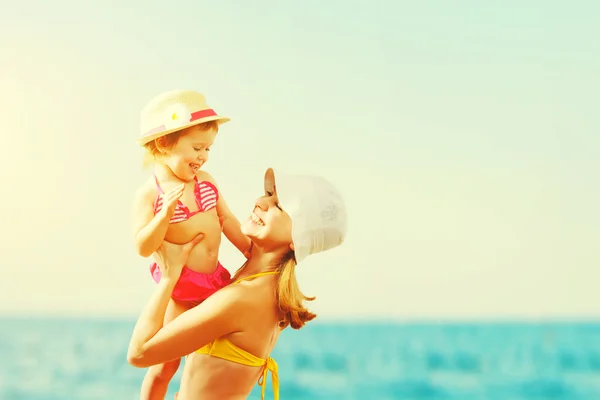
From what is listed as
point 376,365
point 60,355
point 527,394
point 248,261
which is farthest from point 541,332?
point 248,261

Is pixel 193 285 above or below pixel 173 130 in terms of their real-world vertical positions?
below

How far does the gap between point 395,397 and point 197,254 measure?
34.1 ft

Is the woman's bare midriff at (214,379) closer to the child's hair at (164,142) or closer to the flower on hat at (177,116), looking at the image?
the child's hair at (164,142)

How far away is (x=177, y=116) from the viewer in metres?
4.03

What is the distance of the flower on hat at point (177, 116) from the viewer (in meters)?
4.01

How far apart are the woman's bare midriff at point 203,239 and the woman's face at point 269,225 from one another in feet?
0.52

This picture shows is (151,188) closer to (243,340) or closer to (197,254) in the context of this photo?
(197,254)

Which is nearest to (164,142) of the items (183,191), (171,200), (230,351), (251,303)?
Result: (183,191)

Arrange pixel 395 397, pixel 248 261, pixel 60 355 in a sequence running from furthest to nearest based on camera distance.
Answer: pixel 60 355, pixel 395 397, pixel 248 261

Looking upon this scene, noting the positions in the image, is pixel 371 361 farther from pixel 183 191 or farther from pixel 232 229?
pixel 183 191

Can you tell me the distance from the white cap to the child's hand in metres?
0.48

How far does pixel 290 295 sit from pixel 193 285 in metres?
0.47

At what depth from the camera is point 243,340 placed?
4.16 m

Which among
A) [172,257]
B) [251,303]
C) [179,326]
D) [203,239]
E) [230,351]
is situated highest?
[203,239]
